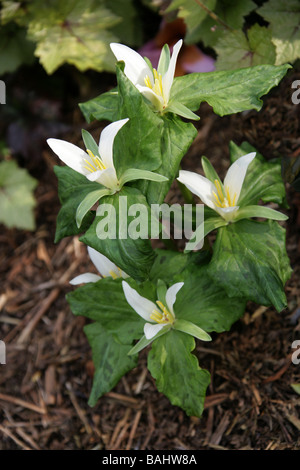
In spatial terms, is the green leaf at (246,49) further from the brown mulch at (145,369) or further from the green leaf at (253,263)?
the green leaf at (253,263)

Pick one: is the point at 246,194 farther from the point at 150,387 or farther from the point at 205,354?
the point at 150,387

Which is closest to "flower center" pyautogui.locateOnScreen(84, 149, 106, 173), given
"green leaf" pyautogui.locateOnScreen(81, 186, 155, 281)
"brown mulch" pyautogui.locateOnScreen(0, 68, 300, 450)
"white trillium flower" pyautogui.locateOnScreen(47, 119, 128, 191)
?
"white trillium flower" pyautogui.locateOnScreen(47, 119, 128, 191)

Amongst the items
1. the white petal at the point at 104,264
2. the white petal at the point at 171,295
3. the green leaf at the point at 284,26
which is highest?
the green leaf at the point at 284,26

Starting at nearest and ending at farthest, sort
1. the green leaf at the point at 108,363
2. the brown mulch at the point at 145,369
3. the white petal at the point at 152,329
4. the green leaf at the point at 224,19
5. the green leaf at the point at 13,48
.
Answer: the white petal at the point at 152,329 → the green leaf at the point at 108,363 → the brown mulch at the point at 145,369 → the green leaf at the point at 224,19 → the green leaf at the point at 13,48

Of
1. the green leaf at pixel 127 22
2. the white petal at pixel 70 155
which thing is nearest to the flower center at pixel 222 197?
the white petal at pixel 70 155

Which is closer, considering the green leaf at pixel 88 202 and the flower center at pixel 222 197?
the green leaf at pixel 88 202

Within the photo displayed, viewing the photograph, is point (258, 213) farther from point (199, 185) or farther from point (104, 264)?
point (104, 264)

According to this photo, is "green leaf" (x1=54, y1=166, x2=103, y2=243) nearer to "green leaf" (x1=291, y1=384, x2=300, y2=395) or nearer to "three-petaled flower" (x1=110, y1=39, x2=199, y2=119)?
"three-petaled flower" (x1=110, y1=39, x2=199, y2=119)
